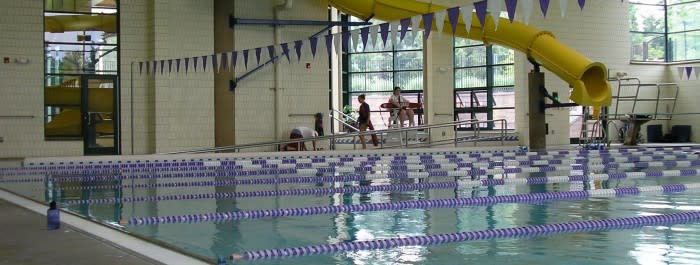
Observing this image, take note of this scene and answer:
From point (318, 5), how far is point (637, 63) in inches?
424

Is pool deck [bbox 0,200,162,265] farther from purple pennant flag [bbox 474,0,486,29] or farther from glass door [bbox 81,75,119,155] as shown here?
glass door [bbox 81,75,119,155]

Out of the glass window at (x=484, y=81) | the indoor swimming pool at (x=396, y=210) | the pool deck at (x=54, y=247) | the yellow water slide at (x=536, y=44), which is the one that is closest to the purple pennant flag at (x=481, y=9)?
the indoor swimming pool at (x=396, y=210)

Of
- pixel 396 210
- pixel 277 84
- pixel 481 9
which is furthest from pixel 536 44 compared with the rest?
pixel 396 210

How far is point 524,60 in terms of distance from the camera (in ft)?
69.6

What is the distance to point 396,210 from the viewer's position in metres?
6.51

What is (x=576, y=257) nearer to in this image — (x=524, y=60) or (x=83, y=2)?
(x=83, y=2)

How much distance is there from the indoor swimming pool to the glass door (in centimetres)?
412

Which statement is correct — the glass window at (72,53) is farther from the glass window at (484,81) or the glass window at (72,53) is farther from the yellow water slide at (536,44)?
the glass window at (484,81)

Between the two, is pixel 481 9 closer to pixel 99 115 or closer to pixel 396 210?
pixel 396 210

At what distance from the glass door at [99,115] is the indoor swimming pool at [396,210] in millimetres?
4119

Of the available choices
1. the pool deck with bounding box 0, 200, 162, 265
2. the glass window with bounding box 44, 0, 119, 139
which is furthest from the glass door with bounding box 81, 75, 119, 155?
the pool deck with bounding box 0, 200, 162, 265

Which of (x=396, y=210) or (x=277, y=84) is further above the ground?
(x=277, y=84)

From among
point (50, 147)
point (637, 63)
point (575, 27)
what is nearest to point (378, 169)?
point (50, 147)

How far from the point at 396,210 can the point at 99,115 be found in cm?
1164
